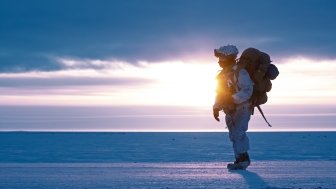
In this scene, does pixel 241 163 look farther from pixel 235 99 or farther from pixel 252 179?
pixel 252 179

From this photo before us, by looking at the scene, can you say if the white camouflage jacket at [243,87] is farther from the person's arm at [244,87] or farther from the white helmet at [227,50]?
the white helmet at [227,50]

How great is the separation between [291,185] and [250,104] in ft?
9.42

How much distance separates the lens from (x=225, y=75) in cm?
1034

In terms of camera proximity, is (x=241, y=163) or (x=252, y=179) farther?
(x=241, y=163)

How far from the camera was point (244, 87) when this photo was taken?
394 inches

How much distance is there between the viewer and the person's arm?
9977mm

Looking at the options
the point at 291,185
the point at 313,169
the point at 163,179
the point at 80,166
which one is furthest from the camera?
the point at 80,166

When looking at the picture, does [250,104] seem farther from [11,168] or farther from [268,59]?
[11,168]

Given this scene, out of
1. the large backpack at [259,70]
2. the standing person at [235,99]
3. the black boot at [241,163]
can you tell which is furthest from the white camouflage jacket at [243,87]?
the black boot at [241,163]

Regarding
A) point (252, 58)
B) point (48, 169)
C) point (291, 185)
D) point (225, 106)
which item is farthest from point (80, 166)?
point (291, 185)

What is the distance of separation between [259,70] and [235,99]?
57cm

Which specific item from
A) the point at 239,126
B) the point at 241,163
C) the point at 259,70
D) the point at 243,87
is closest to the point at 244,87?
the point at 243,87

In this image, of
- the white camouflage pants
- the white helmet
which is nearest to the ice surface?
the white camouflage pants

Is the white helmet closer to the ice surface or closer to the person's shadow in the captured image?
the ice surface
